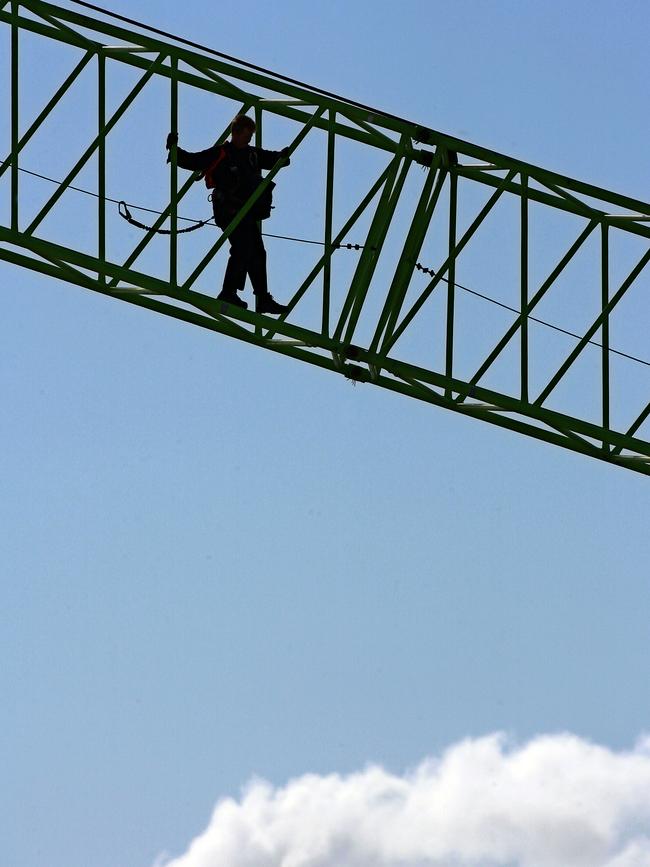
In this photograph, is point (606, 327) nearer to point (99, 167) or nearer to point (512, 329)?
point (512, 329)

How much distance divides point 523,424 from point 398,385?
1.63 meters

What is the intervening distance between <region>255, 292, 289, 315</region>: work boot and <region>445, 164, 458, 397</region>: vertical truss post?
192cm

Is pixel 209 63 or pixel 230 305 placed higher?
pixel 209 63

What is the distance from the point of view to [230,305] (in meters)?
28.3

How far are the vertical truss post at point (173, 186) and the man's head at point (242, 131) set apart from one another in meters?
0.74

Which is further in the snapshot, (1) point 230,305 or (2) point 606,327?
(2) point 606,327

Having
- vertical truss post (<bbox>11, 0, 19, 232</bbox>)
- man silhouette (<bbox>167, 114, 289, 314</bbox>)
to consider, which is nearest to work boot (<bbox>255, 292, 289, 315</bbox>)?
man silhouette (<bbox>167, 114, 289, 314</bbox>)

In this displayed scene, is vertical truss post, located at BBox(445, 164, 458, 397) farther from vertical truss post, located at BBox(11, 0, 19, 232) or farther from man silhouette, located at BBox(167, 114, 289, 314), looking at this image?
vertical truss post, located at BBox(11, 0, 19, 232)

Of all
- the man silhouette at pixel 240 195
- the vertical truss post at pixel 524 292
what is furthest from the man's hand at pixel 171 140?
the vertical truss post at pixel 524 292

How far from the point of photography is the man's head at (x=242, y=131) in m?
28.7

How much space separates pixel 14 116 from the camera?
91.2ft

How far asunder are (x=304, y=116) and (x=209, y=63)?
1.80 meters

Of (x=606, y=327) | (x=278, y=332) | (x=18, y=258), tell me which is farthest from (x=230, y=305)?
(x=606, y=327)

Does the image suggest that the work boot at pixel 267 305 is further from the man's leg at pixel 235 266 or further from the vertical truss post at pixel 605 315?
the vertical truss post at pixel 605 315
